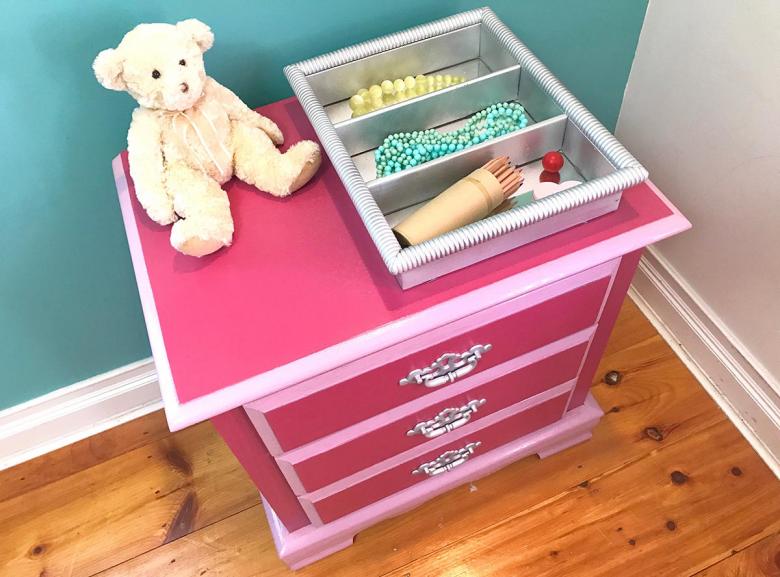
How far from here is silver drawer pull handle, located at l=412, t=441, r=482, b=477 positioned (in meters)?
1.14

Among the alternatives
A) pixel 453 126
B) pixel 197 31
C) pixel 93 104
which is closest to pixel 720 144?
pixel 453 126

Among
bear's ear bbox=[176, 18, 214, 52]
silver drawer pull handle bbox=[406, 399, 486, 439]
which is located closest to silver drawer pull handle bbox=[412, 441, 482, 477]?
silver drawer pull handle bbox=[406, 399, 486, 439]

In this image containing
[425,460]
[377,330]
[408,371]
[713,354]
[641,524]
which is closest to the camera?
[377,330]

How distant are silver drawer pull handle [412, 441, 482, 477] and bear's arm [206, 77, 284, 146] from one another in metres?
0.59

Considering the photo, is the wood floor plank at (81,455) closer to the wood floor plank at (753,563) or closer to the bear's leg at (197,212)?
the bear's leg at (197,212)

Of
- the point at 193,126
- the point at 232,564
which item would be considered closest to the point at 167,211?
the point at 193,126

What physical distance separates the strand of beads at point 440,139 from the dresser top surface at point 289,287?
3.2 inches

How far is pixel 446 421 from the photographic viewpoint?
103 cm

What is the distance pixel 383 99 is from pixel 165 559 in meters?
0.96

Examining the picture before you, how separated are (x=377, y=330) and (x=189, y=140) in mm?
356

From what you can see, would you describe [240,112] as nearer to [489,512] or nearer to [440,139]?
[440,139]

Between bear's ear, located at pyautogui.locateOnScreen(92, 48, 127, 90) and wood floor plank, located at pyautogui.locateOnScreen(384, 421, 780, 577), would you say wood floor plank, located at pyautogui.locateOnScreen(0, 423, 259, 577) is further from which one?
bear's ear, located at pyautogui.locateOnScreen(92, 48, 127, 90)

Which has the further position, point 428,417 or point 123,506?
point 123,506

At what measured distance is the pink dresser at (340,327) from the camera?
76 cm
